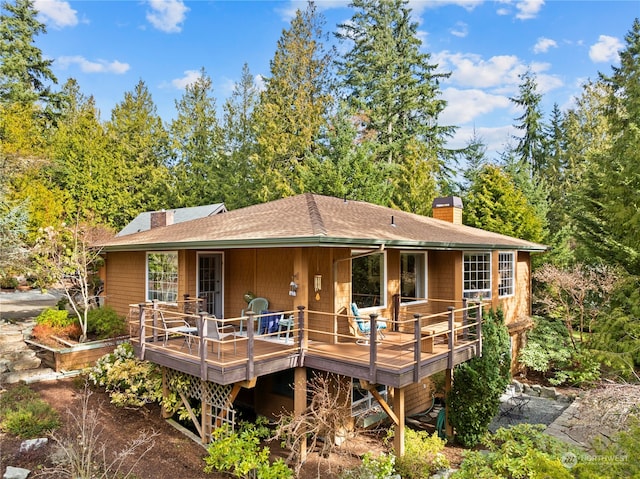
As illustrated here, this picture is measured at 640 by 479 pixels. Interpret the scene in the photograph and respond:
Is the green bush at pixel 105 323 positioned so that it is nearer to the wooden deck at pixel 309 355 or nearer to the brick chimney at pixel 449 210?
the wooden deck at pixel 309 355

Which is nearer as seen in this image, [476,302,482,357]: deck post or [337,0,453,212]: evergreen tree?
[476,302,482,357]: deck post

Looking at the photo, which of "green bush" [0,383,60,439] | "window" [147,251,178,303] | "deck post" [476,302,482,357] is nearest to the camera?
"green bush" [0,383,60,439]

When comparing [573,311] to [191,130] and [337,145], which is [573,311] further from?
[191,130]

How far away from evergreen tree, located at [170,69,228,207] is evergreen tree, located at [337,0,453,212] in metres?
10.2

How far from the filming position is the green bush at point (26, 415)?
24.4 ft

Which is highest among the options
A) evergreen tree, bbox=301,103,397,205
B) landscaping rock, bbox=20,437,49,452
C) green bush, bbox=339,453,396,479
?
evergreen tree, bbox=301,103,397,205

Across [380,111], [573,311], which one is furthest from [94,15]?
[573,311]

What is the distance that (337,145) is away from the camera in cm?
2142

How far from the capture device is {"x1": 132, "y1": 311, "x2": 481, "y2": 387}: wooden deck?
693 cm

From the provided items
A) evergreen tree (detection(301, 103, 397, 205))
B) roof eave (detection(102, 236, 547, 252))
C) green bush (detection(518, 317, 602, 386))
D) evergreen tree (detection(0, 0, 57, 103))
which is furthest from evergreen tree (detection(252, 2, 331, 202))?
evergreen tree (detection(0, 0, 57, 103))

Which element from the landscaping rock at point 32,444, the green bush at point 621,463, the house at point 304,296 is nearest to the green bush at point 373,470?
the house at point 304,296

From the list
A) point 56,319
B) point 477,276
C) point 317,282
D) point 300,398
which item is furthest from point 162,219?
point 477,276

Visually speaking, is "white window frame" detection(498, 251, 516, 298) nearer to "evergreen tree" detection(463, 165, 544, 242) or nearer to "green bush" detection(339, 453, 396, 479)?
"evergreen tree" detection(463, 165, 544, 242)

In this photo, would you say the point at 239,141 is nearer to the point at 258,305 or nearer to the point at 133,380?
the point at 258,305
